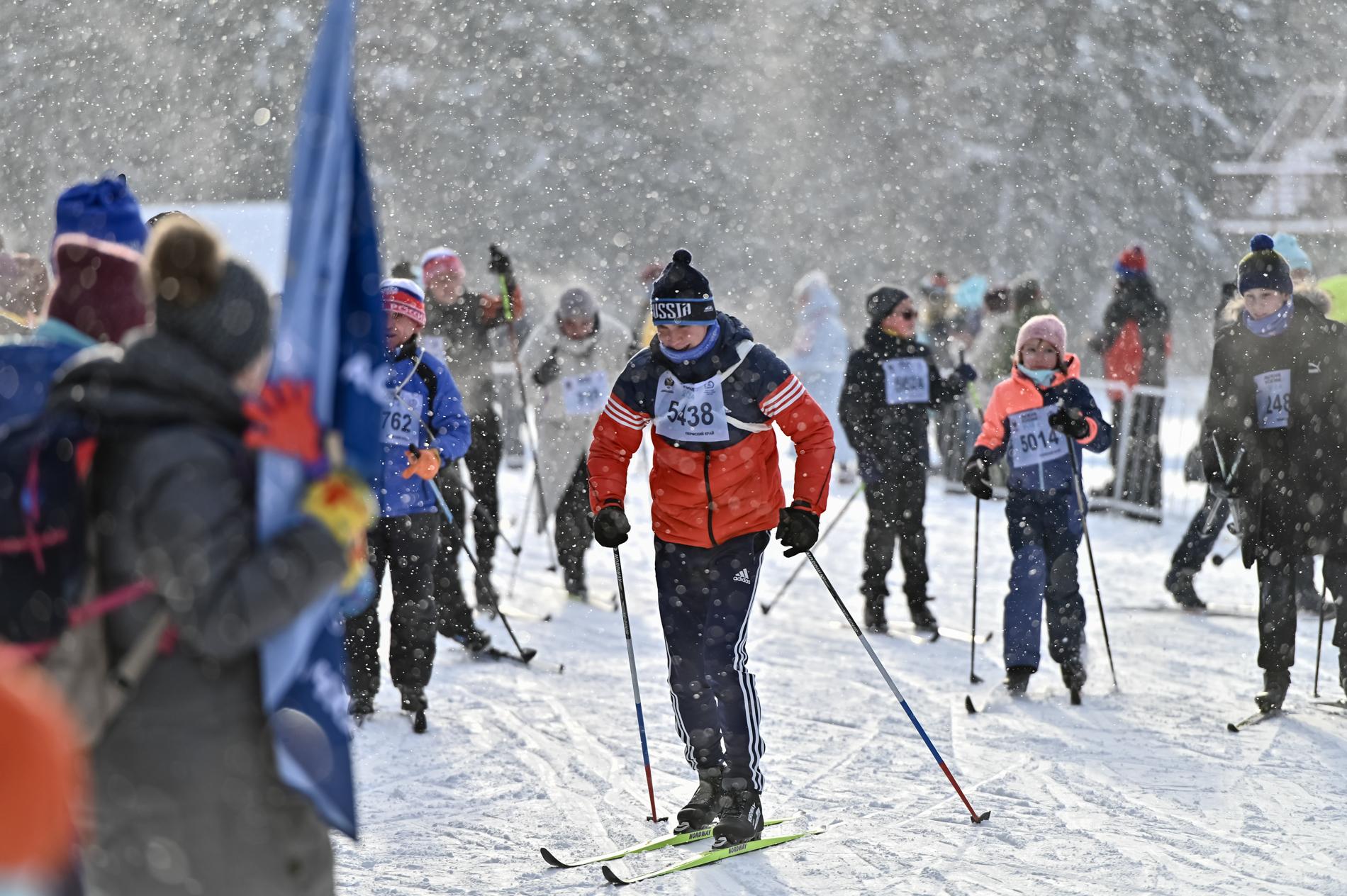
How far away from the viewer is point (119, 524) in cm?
272

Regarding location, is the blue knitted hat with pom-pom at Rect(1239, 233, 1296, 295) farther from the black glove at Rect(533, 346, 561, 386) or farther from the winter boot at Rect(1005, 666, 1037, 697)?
the black glove at Rect(533, 346, 561, 386)

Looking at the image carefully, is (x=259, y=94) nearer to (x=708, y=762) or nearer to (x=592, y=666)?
(x=592, y=666)

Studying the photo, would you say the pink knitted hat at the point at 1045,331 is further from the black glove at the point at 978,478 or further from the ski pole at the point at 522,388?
the ski pole at the point at 522,388

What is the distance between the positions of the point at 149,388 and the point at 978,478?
5.74 metres

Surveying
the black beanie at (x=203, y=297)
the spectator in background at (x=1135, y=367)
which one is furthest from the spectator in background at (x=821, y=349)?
the black beanie at (x=203, y=297)

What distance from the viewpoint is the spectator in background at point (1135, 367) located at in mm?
14219

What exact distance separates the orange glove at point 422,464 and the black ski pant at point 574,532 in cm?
361

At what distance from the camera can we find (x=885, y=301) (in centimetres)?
938

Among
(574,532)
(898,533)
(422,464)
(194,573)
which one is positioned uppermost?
(194,573)

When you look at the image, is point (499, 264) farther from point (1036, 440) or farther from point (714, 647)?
point (714, 647)

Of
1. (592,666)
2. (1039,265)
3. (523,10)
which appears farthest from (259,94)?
(592,666)

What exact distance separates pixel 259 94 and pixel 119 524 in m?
36.0

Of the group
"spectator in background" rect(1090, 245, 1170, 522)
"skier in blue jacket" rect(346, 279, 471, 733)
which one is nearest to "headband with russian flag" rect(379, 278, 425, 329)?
"skier in blue jacket" rect(346, 279, 471, 733)

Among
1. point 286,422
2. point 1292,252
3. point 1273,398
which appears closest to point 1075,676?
point 1273,398
